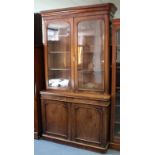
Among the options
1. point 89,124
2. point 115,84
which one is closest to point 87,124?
point 89,124

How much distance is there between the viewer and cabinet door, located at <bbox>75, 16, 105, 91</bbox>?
2.95 metres

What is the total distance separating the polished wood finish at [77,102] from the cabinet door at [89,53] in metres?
0.02

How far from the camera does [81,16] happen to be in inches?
116

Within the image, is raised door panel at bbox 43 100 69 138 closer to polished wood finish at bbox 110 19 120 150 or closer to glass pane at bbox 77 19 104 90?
glass pane at bbox 77 19 104 90

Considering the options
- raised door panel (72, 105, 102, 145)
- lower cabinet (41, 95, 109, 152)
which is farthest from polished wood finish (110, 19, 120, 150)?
raised door panel (72, 105, 102, 145)

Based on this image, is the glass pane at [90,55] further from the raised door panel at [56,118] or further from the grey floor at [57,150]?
the grey floor at [57,150]

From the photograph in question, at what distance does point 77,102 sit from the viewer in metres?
2.99

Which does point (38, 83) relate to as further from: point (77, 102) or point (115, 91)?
point (115, 91)

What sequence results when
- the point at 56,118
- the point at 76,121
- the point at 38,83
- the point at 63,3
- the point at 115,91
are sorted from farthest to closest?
the point at 63,3, the point at 38,83, the point at 56,118, the point at 76,121, the point at 115,91

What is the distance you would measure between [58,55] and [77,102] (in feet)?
3.12
